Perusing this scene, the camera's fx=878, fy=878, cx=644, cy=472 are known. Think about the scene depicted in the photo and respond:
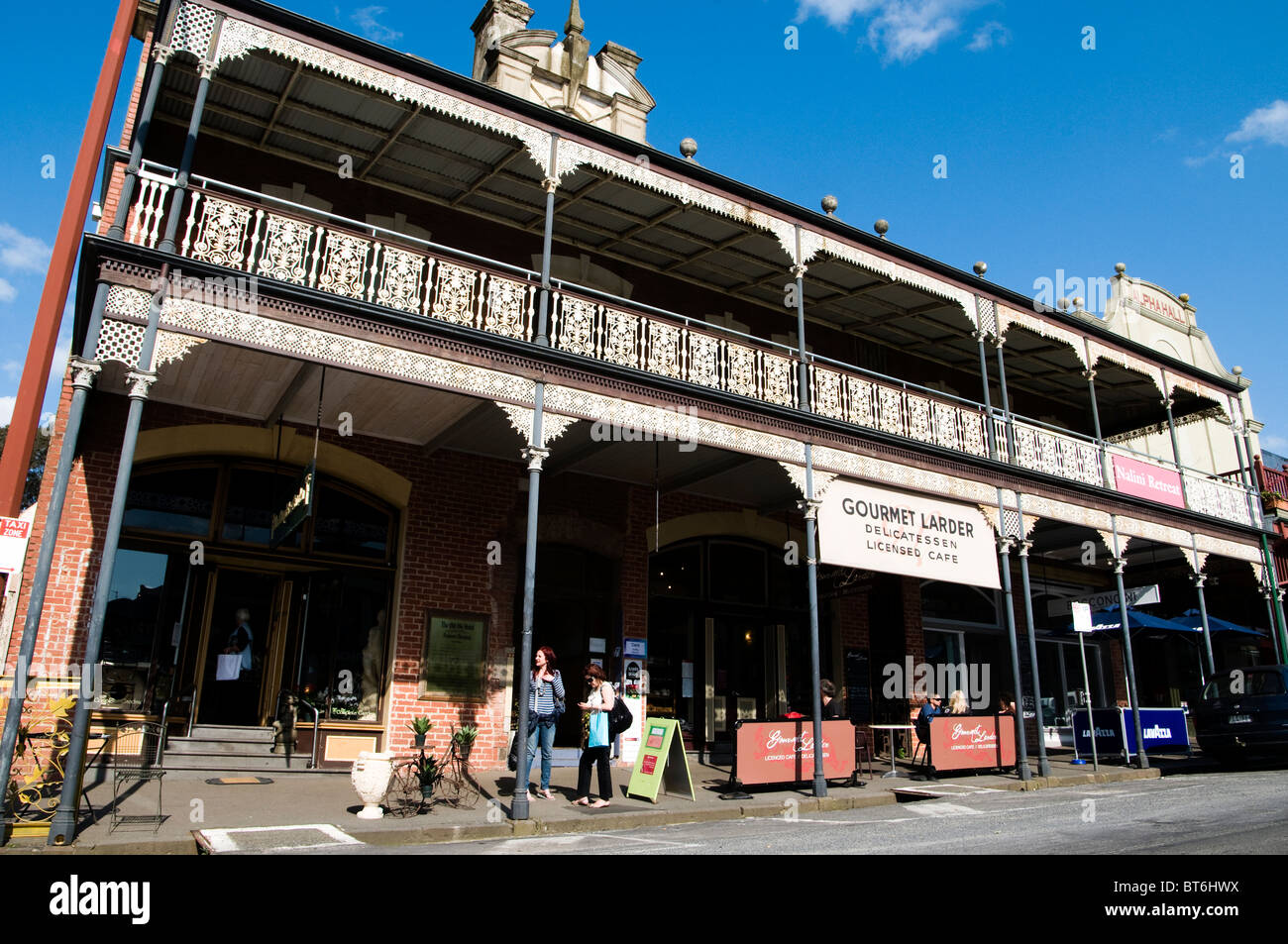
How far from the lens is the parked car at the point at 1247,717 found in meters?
13.2

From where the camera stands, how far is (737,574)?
14.9 m

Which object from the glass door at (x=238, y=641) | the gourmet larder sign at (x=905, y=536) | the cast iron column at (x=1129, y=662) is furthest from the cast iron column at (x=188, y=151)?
the cast iron column at (x=1129, y=662)

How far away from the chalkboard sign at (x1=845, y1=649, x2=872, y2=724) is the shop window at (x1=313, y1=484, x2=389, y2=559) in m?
8.49

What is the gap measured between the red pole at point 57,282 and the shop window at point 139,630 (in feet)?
7.84

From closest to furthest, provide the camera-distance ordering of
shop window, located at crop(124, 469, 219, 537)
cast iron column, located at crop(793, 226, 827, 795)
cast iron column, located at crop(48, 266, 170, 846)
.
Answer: cast iron column, located at crop(48, 266, 170, 846)
shop window, located at crop(124, 469, 219, 537)
cast iron column, located at crop(793, 226, 827, 795)

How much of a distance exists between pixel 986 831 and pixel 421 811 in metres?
5.13

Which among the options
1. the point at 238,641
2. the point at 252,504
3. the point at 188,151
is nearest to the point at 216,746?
the point at 238,641

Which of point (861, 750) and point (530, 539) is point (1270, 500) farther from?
point (530, 539)

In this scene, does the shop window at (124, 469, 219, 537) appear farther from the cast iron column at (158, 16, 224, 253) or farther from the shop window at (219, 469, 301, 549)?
the cast iron column at (158, 16, 224, 253)

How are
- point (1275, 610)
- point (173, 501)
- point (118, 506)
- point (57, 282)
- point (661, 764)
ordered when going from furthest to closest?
point (1275, 610) < point (173, 501) < point (661, 764) < point (57, 282) < point (118, 506)

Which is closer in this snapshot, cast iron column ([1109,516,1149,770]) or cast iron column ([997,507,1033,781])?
cast iron column ([997,507,1033,781])

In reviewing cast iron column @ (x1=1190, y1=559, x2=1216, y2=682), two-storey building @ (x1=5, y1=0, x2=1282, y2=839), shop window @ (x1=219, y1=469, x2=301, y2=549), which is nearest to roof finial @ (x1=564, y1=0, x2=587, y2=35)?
two-storey building @ (x1=5, y1=0, x2=1282, y2=839)

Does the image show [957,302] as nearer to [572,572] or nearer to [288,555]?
→ [572,572]

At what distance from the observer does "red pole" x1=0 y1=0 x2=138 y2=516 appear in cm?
765
